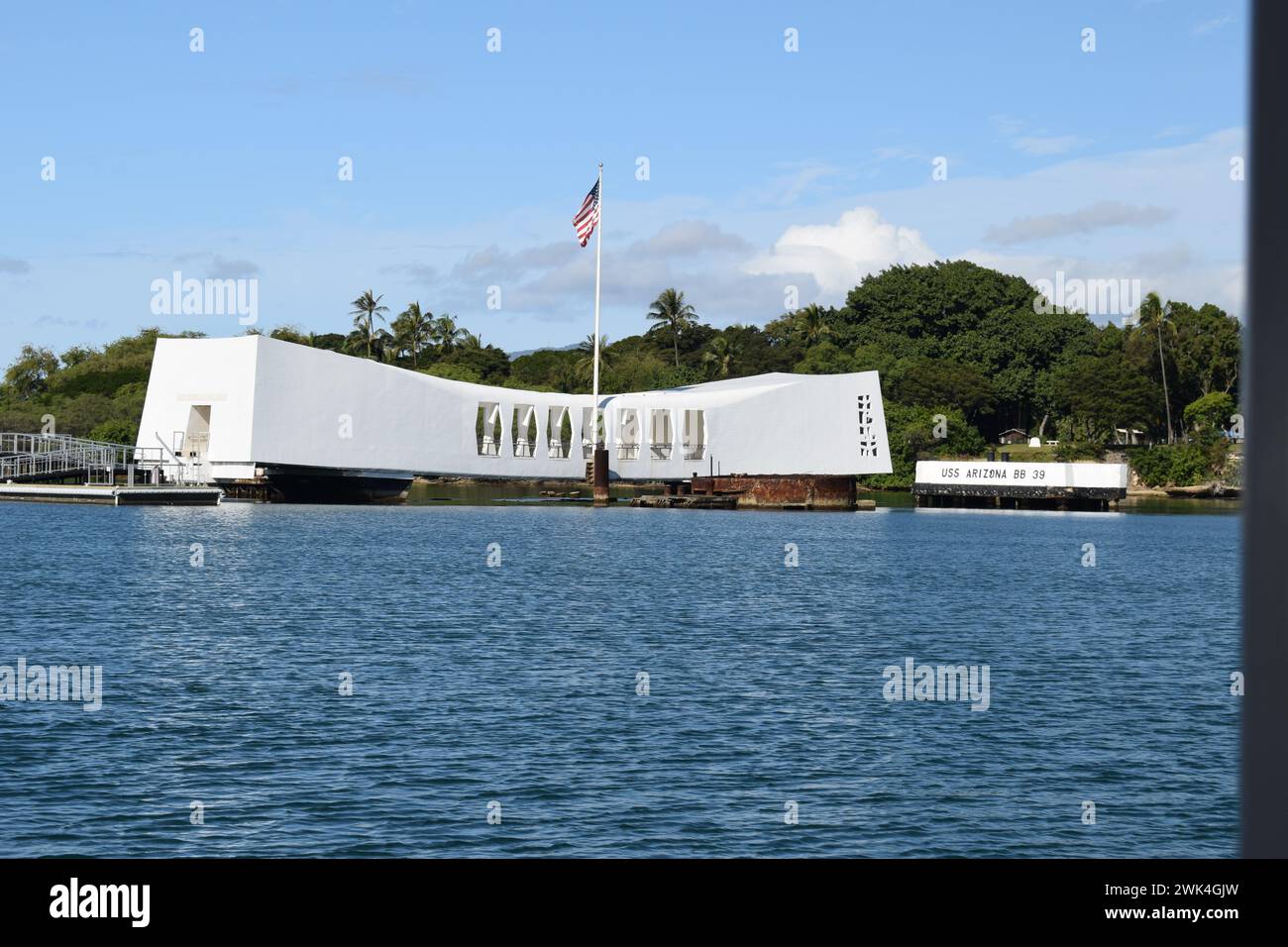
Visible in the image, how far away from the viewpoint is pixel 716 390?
89.7m

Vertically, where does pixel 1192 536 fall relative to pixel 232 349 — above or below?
below

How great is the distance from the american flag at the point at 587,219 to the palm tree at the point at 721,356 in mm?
60934

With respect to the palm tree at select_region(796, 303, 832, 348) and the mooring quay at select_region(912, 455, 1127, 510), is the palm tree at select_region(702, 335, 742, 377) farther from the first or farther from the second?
the mooring quay at select_region(912, 455, 1127, 510)

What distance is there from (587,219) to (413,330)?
61443mm

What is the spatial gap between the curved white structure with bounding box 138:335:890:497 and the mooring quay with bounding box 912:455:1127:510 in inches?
363

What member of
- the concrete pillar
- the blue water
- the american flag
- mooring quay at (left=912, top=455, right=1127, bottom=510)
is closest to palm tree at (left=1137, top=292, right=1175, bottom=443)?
mooring quay at (left=912, top=455, right=1127, bottom=510)

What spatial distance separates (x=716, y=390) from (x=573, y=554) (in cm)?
4425

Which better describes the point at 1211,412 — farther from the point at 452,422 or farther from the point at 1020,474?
the point at 452,422

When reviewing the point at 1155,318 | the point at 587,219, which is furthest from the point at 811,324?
the point at 587,219

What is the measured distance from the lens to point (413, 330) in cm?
12312

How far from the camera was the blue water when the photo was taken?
41.7ft

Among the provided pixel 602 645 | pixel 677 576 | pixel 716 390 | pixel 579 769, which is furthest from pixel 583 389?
pixel 579 769

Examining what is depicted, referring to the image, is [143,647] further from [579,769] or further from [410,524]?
[410,524]

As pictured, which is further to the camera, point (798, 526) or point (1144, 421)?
point (1144, 421)
